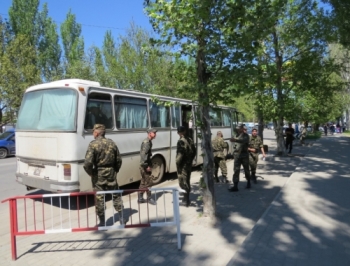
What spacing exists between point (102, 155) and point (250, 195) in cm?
415

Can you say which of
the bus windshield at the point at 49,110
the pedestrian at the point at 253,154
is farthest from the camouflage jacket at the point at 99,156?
the pedestrian at the point at 253,154

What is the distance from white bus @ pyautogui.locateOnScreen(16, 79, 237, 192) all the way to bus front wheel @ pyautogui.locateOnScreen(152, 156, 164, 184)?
99 centimetres

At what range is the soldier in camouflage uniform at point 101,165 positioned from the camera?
16.4ft

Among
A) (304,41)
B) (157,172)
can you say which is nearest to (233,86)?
(157,172)

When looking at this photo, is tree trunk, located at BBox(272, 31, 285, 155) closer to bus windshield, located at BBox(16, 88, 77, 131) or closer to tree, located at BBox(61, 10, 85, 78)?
bus windshield, located at BBox(16, 88, 77, 131)

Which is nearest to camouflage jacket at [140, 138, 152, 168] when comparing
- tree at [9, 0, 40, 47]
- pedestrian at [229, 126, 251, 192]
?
pedestrian at [229, 126, 251, 192]

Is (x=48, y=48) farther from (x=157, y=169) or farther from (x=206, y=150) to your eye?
(x=206, y=150)

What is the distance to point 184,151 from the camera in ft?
20.9

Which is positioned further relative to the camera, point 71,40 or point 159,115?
point 71,40

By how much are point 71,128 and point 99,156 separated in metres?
1.62

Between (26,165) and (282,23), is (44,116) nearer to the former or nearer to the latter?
(26,165)

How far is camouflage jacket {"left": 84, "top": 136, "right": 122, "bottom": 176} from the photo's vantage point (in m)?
4.97

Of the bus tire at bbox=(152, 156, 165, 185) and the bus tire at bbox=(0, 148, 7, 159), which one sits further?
the bus tire at bbox=(0, 148, 7, 159)

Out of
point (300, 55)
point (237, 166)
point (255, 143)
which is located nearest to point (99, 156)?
point (237, 166)
